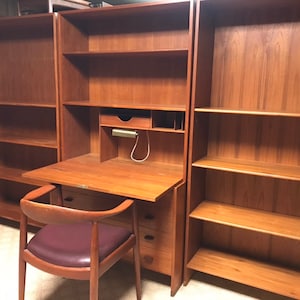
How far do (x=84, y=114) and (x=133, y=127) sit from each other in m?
0.60

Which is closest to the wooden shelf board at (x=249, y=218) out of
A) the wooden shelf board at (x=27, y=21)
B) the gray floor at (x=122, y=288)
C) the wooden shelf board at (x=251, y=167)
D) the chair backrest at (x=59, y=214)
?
the wooden shelf board at (x=251, y=167)

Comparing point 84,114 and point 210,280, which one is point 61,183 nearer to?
point 84,114

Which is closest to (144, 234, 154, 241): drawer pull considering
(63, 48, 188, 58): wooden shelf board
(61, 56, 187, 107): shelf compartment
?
(61, 56, 187, 107): shelf compartment

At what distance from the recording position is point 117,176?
202 cm

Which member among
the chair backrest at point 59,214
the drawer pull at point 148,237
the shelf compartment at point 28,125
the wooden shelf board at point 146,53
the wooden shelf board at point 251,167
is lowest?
the drawer pull at point 148,237

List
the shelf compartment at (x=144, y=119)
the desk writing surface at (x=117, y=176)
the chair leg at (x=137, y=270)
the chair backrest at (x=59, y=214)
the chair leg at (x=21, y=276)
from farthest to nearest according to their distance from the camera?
the shelf compartment at (x=144, y=119)
the chair leg at (x=137, y=270)
the desk writing surface at (x=117, y=176)
the chair leg at (x=21, y=276)
the chair backrest at (x=59, y=214)

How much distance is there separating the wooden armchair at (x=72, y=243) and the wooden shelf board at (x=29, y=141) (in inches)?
31.5

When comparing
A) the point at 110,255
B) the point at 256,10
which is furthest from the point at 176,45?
the point at 110,255

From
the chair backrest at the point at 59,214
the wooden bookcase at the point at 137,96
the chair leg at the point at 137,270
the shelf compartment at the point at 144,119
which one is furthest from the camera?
the shelf compartment at the point at 144,119

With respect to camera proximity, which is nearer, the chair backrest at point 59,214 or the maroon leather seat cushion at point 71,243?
the chair backrest at point 59,214

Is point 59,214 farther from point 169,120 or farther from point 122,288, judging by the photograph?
point 169,120

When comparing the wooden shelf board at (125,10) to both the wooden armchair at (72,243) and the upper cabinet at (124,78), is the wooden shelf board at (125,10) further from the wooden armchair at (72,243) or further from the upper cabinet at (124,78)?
the wooden armchair at (72,243)

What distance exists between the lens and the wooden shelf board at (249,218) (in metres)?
1.88

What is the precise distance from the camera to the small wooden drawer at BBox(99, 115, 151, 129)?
2.14 metres
